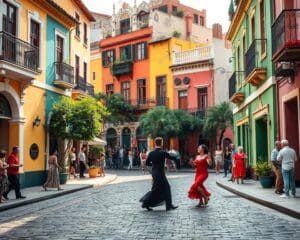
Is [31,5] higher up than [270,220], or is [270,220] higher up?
[31,5]

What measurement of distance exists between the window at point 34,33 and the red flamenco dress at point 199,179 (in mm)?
10366

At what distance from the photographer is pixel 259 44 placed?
20.5 metres

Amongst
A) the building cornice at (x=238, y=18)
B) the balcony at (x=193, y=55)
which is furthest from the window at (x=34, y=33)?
the balcony at (x=193, y=55)

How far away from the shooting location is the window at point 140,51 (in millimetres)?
45169

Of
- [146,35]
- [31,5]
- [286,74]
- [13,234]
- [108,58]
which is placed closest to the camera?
[13,234]

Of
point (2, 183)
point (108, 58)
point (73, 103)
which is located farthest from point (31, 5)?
point (108, 58)

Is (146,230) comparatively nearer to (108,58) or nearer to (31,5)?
(31,5)

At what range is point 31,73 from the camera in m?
18.6

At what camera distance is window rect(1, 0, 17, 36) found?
1830cm

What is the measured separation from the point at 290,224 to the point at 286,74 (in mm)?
7439

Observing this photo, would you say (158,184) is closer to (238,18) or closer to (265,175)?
(265,175)

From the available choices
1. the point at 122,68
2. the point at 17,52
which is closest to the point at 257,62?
the point at 17,52

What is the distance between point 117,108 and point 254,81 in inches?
→ 941

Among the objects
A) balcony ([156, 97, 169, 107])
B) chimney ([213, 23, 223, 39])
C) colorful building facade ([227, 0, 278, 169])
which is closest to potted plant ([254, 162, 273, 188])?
colorful building facade ([227, 0, 278, 169])
